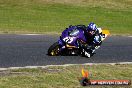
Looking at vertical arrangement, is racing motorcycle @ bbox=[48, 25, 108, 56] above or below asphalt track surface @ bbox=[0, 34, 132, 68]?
above

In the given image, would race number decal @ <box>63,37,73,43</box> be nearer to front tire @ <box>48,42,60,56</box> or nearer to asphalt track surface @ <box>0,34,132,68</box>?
front tire @ <box>48,42,60,56</box>

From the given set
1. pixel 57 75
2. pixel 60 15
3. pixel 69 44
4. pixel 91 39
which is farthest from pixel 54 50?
pixel 60 15

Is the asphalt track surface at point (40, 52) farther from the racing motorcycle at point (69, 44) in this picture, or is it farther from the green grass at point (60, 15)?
the green grass at point (60, 15)

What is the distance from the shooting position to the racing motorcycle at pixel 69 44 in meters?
13.4

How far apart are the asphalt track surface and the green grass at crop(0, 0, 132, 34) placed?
9.82 ft

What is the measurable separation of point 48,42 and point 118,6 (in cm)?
1759

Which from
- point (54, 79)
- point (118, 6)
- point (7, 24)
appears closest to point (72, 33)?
point (54, 79)

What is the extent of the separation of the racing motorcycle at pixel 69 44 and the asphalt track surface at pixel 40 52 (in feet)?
0.86

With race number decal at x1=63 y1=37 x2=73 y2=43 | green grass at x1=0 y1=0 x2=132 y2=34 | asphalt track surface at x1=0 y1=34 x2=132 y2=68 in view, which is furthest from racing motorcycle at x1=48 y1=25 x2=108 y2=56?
green grass at x1=0 y1=0 x2=132 y2=34

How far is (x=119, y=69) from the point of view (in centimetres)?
1137

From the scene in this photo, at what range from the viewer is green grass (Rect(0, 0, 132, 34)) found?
72.3 ft

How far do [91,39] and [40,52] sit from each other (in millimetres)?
1776

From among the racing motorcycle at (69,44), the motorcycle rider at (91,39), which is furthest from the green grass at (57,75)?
the racing motorcycle at (69,44)

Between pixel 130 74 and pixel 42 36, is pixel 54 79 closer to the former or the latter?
pixel 130 74
